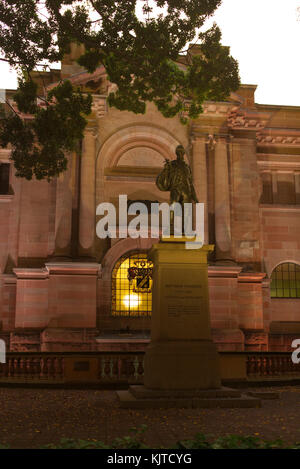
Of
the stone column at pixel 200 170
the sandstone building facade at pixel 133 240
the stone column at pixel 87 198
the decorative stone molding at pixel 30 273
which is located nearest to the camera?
the sandstone building facade at pixel 133 240

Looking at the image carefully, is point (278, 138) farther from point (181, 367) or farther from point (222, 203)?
point (181, 367)

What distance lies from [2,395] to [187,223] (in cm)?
699

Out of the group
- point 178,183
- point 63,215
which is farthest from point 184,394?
point 63,215

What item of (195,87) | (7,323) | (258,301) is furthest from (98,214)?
(195,87)

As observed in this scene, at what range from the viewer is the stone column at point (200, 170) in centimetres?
2866

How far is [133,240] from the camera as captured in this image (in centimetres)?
2838

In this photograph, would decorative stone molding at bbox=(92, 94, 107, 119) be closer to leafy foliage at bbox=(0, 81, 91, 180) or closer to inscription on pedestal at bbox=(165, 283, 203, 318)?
leafy foliage at bbox=(0, 81, 91, 180)

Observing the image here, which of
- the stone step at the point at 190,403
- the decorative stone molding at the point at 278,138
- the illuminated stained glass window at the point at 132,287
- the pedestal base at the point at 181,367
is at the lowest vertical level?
the stone step at the point at 190,403

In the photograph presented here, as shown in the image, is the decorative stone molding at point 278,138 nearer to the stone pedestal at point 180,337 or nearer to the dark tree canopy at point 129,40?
the dark tree canopy at point 129,40

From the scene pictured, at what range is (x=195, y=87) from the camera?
15656 mm

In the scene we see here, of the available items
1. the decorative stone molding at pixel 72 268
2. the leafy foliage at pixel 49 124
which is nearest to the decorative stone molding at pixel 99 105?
the decorative stone molding at pixel 72 268

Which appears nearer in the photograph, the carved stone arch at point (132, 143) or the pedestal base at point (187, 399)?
the pedestal base at point (187, 399)

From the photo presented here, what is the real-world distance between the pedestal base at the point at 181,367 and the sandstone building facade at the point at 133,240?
13060 millimetres

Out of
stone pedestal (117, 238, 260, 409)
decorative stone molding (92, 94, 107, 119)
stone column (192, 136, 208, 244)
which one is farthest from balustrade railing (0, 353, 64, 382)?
decorative stone molding (92, 94, 107, 119)
